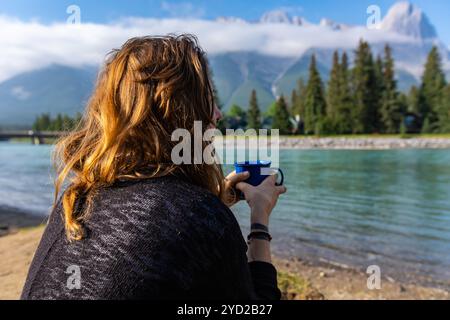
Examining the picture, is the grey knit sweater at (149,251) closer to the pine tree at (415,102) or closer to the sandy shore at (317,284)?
the sandy shore at (317,284)

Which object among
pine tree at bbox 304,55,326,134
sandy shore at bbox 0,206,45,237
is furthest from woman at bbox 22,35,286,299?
pine tree at bbox 304,55,326,134

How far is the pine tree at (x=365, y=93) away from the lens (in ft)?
170

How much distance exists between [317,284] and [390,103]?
164 feet

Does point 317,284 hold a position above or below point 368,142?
below

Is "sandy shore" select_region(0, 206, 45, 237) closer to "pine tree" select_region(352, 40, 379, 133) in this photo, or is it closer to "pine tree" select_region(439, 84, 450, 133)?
"pine tree" select_region(352, 40, 379, 133)

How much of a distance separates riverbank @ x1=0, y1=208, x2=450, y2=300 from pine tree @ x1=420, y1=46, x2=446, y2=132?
166 ft

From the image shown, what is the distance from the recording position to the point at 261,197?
1.47 meters

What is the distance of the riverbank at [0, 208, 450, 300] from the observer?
5.23 metres

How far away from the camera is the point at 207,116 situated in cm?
125

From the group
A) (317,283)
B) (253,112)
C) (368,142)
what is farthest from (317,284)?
(253,112)

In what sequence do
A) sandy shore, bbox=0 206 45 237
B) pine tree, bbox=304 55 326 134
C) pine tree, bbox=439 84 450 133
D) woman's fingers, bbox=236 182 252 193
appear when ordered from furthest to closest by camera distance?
pine tree, bbox=304 55 326 134
pine tree, bbox=439 84 450 133
sandy shore, bbox=0 206 45 237
woman's fingers, bbox=236 182 252 193

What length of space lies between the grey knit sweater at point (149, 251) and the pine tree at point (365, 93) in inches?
2120

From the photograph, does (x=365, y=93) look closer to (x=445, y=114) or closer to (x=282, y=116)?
(x=445, y=114)

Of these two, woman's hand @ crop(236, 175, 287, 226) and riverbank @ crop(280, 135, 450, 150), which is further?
riverbank @ crop(280, 135, 450, 150)
